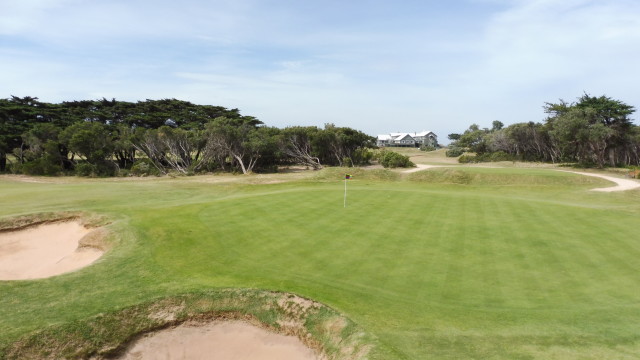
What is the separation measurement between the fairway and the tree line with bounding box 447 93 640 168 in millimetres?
28889

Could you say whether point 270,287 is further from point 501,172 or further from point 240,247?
point 501,172

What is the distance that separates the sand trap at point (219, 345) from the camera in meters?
9.29

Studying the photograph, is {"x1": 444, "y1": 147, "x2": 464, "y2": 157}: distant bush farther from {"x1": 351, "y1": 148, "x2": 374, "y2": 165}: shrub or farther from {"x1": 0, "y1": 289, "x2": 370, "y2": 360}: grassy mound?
{"x1": 0, "y1": 289, "x2": 370, "y2": 360}: grassy mound

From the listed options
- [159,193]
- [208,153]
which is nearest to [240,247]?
[159,193]

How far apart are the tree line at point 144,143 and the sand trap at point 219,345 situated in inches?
1890

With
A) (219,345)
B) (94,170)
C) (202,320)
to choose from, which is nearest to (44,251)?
(202,320)

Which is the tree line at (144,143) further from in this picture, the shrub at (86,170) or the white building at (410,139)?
the white building at (410,139)

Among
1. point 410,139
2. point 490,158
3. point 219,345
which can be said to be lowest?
point 219,345

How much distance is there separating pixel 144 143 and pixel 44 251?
1753 inches

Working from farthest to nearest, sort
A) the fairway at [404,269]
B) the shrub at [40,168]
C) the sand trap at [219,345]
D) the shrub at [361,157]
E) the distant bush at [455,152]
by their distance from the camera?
the distant bush at [455,152], the shrub at [361,157], the shrub at [40,168], the sand trap at [219,345], the fairway at [404,269]

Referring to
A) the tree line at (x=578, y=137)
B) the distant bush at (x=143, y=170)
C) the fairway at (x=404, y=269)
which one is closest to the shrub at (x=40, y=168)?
the distant bush at (x=143, y=170)

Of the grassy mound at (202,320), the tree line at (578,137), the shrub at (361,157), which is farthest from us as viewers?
the shrub at (361,157)

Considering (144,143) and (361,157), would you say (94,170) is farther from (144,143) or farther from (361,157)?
(361,157)

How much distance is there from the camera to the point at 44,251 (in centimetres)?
1766
